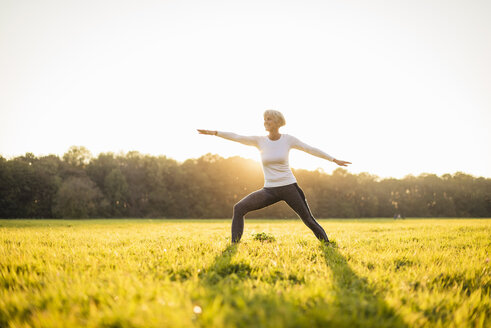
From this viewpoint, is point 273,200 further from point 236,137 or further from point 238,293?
point 238,293

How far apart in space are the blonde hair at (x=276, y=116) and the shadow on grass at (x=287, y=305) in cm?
333

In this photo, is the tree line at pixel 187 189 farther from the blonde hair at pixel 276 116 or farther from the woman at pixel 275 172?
the blonde hair at pixel 276 116

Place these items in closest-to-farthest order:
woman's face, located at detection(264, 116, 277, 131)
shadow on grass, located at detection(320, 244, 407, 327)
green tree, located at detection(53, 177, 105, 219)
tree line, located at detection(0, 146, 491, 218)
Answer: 1. shadow on grass, located at detection(320, 244, 407, 327)
2. woman's face, located at detection(264, 116, 277, 131)
3. green tree, located at detection(53, 177, 105, 219)
4. tree line, located at detection(0, 146, 491, 218)

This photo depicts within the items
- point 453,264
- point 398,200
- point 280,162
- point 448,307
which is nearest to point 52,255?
point 280,162

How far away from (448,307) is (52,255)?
218 inches

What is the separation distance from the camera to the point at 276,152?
565 cm

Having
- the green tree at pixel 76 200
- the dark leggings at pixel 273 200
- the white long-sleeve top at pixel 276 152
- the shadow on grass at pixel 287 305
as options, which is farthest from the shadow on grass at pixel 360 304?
→ the green tree at pixel 76 200

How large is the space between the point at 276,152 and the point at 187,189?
61314 millimetres

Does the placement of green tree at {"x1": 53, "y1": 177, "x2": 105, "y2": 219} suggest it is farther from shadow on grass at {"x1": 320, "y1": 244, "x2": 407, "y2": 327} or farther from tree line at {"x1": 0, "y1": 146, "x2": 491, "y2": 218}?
shadow on grass at {"x1": 320, "y1": 244, "x2": 407, "y2": 327}

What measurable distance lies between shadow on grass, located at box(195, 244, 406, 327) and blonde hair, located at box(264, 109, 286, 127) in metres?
3.33

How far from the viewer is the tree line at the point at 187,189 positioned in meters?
51.0

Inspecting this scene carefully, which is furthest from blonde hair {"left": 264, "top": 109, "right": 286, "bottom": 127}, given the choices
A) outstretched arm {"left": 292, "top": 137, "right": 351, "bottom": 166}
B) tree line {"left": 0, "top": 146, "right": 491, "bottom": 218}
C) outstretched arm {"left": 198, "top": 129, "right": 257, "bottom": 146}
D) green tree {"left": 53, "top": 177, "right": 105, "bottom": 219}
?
green tree {"left": 53, "top": 177, "right": 105, "bottom": 219}

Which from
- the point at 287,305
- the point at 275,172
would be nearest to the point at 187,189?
the point at 275,172

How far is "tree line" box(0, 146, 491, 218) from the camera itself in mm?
51000
